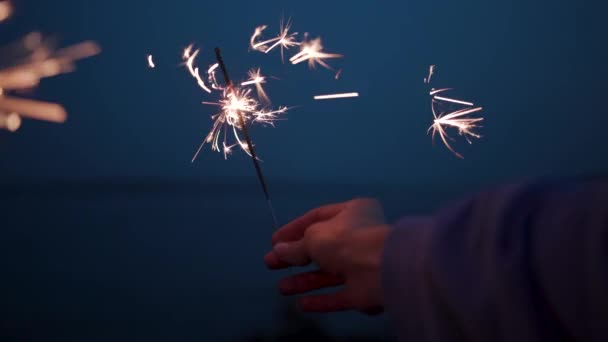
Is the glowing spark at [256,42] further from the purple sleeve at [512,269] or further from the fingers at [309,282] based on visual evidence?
the purple sleeve at [512,269]

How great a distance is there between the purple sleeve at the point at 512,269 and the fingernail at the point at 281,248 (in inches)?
13.3

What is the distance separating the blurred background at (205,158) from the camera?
4.20ft

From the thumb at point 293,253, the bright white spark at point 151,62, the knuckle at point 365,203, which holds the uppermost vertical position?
the bright white spark at point 151,62

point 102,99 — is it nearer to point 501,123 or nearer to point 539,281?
point 539,281

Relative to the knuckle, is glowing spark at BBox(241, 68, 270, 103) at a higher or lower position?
higher

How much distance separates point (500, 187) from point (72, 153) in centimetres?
133

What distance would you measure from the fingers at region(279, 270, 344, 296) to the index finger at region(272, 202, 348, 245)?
0.10m

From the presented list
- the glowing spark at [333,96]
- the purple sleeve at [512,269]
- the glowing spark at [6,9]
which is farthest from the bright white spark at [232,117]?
the purple sleeve at [512,269]

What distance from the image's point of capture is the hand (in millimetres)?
712

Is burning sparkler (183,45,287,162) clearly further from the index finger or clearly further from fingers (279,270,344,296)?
fingers (279,270,344,296)

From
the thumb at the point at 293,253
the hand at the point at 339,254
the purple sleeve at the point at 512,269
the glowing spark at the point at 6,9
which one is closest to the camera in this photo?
the purple sleeve at the point at 512,269

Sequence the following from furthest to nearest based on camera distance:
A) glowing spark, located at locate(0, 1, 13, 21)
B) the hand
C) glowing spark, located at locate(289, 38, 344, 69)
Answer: glowing spark, located at locate(289, 38, 344, 69)
glowing spark, located at locate(0, 1, 13, 21)
the hand

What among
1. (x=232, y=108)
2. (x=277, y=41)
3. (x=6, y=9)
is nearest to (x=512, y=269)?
(x=232, y=108)

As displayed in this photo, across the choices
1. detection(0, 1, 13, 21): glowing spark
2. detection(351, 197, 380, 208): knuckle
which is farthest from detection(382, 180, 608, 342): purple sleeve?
A: detection(0, 1, 13, 21): glowing spark
